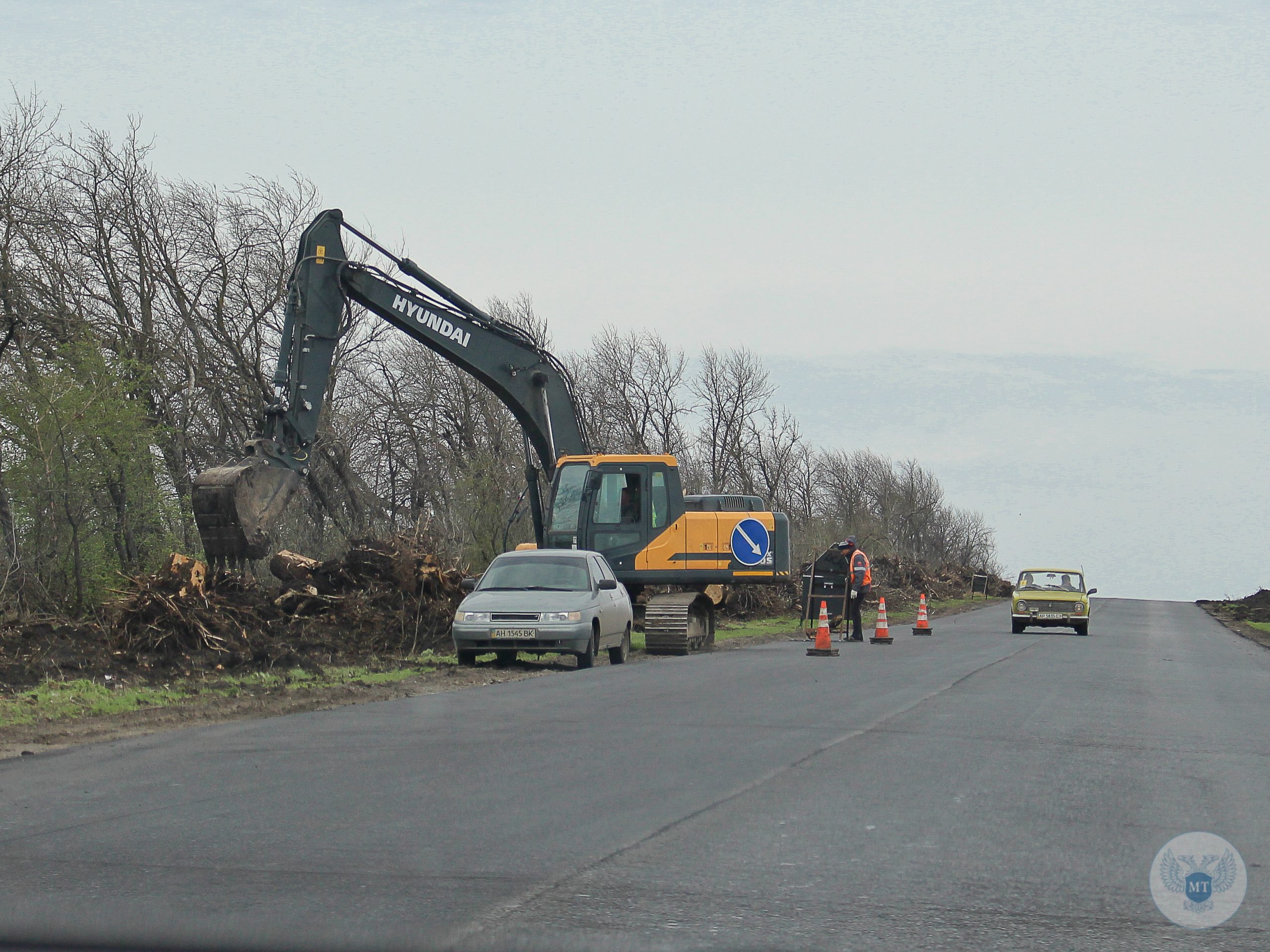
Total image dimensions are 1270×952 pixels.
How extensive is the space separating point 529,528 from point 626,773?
3721cm

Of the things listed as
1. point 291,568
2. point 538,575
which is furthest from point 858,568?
point 291,568

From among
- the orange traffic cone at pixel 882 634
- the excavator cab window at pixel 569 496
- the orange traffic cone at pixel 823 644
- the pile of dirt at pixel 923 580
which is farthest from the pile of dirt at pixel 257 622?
the pile of dirt at pixel 923 580

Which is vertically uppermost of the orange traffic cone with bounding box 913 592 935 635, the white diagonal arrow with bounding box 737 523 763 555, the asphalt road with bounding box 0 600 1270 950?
the white diagonal arrow with bounding box 737 523 763 555

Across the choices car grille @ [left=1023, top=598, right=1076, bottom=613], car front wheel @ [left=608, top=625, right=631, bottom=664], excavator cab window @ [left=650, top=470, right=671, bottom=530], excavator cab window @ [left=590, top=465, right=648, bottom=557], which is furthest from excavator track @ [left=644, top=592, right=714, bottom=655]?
car grille @ [left=1023, top=598, right=1076, bottom=613]

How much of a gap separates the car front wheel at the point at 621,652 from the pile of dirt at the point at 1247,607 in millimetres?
44323

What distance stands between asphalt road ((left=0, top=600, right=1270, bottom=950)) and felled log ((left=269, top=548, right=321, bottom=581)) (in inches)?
417

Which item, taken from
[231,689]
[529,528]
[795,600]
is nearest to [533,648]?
[231,689]

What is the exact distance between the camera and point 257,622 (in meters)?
21.9

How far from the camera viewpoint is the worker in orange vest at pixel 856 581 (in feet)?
97.4

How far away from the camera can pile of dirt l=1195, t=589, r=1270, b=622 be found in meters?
63.2

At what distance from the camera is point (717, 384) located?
8481 cm

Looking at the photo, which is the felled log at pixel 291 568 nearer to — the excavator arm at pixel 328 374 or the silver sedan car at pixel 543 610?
the excavator arm at pixel 328 374

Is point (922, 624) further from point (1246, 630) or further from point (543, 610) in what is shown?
point (1246, 630)

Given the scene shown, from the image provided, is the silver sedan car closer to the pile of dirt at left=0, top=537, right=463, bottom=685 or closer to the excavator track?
the pile of dirt at left=0, top=537, right=463, bottom=685
